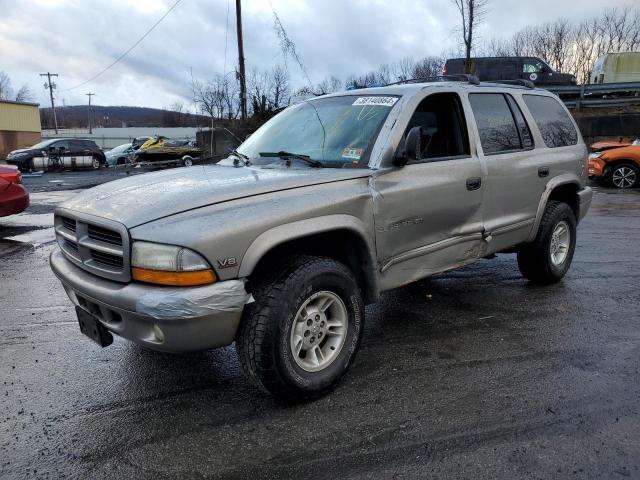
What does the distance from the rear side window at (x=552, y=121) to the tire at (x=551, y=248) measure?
0.63 metres

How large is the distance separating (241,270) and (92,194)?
1293mm

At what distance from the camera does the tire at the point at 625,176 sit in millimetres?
13656

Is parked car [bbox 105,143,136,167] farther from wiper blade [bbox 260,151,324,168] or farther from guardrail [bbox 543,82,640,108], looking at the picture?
wiper blade [bbox 260,151,324,168]

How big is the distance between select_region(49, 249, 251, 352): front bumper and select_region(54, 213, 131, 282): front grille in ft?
0.26

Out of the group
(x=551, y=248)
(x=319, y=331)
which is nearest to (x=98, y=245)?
(x=319, y=331)

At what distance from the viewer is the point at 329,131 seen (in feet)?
12.2

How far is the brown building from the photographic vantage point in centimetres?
4181

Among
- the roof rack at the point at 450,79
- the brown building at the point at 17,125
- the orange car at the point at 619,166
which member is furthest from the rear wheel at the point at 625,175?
the brown building at the point at 17,125

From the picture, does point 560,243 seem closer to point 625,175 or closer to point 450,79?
point 450,79

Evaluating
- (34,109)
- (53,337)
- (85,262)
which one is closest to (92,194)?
(85,262)

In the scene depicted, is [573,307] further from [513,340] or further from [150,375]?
[150,375]

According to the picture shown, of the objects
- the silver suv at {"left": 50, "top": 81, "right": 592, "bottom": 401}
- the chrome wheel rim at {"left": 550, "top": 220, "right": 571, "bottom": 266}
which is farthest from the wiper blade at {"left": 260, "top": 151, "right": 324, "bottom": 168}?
the chrome wheel rim at {"left": 550, "top": 220, "right": 571, "bottom": 266}

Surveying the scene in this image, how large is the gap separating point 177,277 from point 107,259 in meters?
0.52

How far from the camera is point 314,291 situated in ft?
9.49
